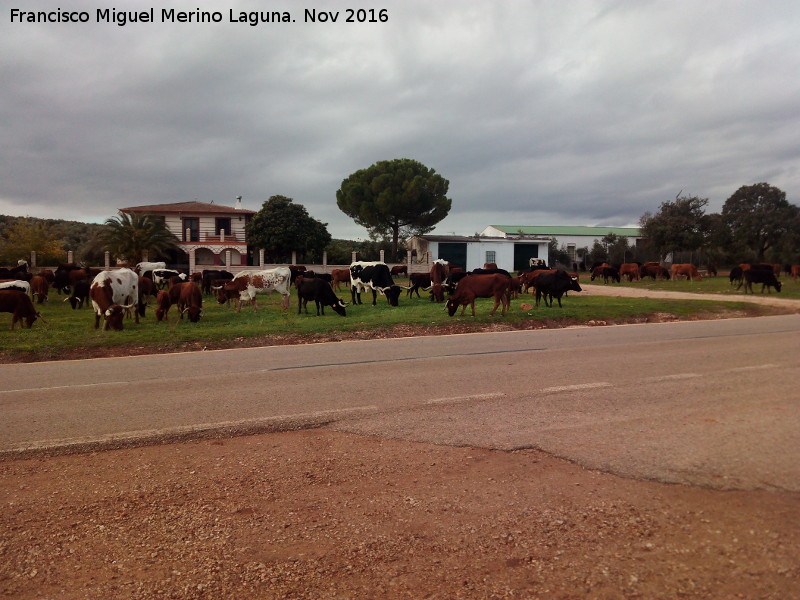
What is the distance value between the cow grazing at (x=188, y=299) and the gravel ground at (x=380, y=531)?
12.8m

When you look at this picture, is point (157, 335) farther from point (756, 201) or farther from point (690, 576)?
point (756, 201)

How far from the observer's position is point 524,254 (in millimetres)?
55500

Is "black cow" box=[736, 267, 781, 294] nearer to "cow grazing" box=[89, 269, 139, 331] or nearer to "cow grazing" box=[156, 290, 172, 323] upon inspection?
"cow grazing" box=[156, 290, 172, 323]

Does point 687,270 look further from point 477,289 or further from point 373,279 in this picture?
point 477,289

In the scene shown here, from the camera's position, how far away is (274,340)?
13.3 m

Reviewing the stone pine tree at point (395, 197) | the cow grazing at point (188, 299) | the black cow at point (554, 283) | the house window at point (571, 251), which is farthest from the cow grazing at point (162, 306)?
the house window at point (571, 251)

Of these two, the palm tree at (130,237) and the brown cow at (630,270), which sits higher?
the palm tree at (130,237)

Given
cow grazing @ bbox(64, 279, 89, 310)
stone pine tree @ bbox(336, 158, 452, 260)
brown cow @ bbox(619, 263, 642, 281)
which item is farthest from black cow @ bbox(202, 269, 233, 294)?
brown cow @ bbox(619, 263, 642, 281)

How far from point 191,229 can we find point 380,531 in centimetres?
4901

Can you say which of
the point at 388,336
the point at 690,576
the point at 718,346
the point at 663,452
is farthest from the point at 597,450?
the point at 388,336

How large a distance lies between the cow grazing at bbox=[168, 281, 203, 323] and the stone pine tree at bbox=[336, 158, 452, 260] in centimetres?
3497

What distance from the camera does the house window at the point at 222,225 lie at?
160 feet

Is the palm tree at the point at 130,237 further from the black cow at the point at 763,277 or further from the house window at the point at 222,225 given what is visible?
the black cow at the point at 763,277

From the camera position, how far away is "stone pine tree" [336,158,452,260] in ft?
172
